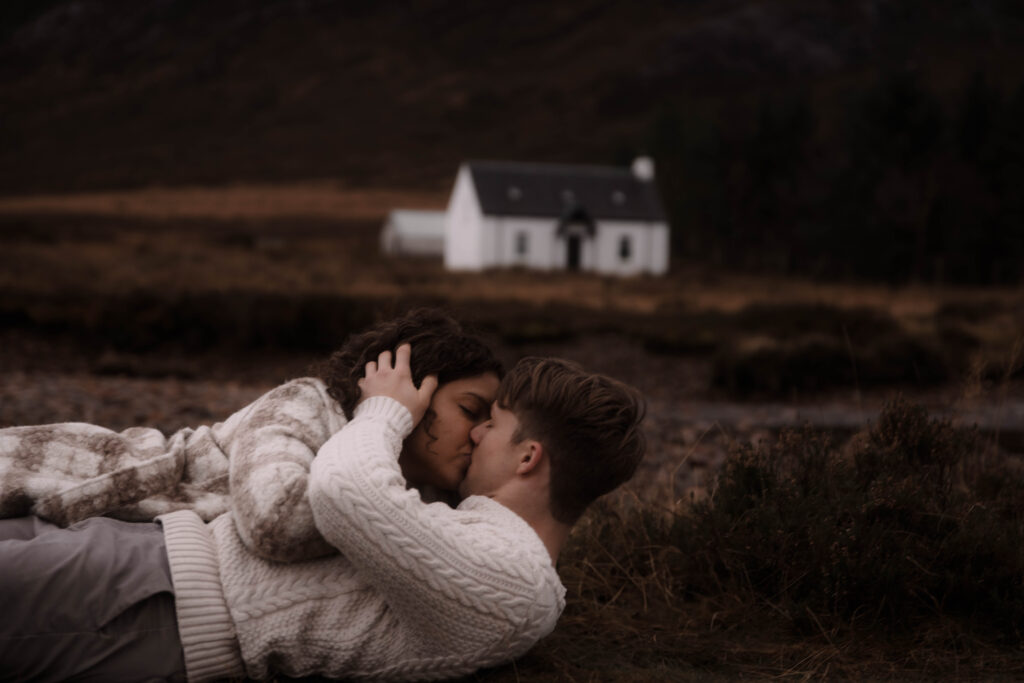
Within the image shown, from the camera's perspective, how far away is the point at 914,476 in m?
3.62

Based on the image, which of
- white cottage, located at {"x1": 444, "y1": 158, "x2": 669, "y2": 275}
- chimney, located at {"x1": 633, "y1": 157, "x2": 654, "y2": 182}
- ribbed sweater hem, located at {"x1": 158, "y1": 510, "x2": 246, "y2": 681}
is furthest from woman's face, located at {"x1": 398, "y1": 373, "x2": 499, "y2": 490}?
chimney, located at {"x1": 633, "y1": 157, "x2": 654, "y2": 182}

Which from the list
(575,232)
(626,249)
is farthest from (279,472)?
(626,249)

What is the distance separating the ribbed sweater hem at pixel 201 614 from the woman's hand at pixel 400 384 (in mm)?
619

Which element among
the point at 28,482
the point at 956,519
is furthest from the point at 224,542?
the point at 956,519

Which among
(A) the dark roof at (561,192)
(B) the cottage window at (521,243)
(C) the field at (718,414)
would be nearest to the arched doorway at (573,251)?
(A) the dark roof at (561,192)

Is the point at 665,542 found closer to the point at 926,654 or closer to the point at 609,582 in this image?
the point at 609,582

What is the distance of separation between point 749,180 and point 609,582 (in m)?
58.5

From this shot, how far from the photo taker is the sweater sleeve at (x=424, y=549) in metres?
2.31

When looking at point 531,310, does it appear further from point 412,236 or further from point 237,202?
point 237,202

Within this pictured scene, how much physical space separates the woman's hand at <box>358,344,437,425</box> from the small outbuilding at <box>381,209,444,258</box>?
56.3 m

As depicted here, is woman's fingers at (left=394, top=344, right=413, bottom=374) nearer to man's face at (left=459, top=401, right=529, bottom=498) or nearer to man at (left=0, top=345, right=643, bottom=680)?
man at (left=0, top=345, right=643, bottom=680)

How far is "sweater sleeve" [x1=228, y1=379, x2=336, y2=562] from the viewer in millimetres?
2422

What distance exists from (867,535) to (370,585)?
185cm

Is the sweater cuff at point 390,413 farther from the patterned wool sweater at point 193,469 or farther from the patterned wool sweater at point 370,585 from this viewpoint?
the patterned wool sweater at point 193,469
